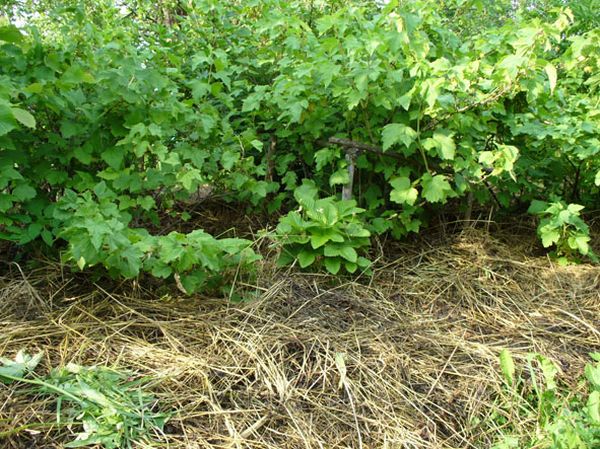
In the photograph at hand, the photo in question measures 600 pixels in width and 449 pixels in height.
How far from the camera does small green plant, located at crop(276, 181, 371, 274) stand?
2.41m

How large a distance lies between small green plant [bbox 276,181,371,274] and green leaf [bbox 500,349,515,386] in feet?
2.52

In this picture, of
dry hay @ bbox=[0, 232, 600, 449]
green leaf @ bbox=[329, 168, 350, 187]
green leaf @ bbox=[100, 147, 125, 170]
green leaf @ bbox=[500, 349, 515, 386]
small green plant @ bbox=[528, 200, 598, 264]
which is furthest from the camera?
green leaf @ bbox=[329, 168, 350, 187]

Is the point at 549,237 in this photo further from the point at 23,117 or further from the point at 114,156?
the point at 23,117

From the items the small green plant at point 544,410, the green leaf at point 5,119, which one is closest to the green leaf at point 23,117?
the green leaf at point 5,119

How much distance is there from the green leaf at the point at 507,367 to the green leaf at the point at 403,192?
90 centimetres

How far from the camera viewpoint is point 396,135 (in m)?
2.37

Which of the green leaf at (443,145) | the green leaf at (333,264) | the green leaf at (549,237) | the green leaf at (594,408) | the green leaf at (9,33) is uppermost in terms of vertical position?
the green leaf at (9,33)

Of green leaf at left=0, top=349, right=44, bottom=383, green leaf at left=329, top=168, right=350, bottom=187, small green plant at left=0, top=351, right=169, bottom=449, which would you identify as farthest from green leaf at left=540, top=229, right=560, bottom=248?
green leaf at left=0, top=349, right=44, bottom=383

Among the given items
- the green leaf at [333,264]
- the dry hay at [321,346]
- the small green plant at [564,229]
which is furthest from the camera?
the small green plant at [564,229]

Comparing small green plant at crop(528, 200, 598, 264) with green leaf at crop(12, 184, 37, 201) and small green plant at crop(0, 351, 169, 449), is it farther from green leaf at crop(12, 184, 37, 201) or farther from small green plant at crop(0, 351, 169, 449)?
green leaf at crop(12, 184, 37, 201)

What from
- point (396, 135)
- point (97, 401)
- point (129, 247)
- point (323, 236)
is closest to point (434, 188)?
point (396, 135)

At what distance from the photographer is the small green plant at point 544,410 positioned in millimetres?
1521

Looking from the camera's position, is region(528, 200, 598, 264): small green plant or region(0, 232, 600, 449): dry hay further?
region(528, 200, 598, 264): small green plant

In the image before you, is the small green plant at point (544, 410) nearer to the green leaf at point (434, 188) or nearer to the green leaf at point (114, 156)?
the green leaf at point (434, 188)
